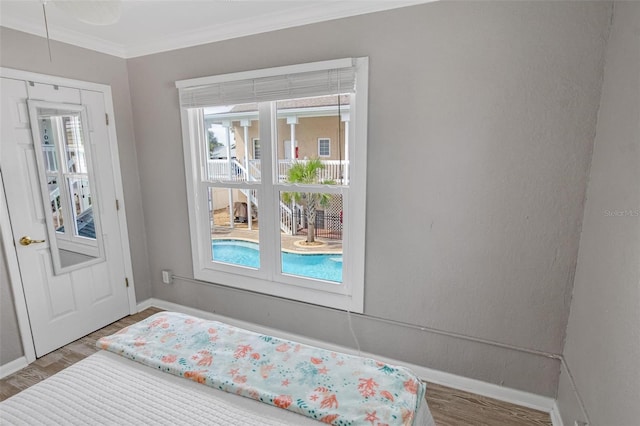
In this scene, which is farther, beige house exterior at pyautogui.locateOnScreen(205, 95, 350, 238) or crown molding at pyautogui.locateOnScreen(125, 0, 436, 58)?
beige house exterior at pyautogui.locateOnScreen(205, 95, 350, 238)

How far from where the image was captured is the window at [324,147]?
2342 millimetres

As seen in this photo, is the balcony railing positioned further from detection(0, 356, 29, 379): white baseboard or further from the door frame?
detection(0, 356, 29, 379): white baseboard

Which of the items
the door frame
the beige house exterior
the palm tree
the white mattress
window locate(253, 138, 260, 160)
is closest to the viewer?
the white mattress

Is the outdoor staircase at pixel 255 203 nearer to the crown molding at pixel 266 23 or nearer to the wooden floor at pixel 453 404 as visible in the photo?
the crown molding at pixel 266 23

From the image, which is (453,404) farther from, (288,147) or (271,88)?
(271,88)

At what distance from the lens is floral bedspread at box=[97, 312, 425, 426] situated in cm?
120

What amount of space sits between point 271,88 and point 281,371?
1.83m

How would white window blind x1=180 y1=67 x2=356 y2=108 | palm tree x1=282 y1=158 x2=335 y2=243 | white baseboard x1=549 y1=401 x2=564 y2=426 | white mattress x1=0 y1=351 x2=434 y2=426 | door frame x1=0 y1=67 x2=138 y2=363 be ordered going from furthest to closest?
1. palm tree x1=282 y1=158 x2=335 y2=243
2. door frame x1=0 y1=67 x2=138 y2=363
3. white window blind x1=180 y1=67 x2=356 y2=108
4. white baseboard x1=549 y1=401 x2=564 y2=426
5. white mattress x1=0 y1=351 x2=434 y2=426

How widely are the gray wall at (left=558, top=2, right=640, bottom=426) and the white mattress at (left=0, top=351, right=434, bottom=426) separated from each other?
747mm

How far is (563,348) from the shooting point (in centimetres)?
183

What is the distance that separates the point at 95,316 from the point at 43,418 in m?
1.94

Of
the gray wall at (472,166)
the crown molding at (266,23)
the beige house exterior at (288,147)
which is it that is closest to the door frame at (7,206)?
the crown molding at (266,23)

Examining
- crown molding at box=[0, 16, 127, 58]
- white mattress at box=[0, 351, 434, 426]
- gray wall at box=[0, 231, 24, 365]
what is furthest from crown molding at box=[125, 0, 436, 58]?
white mattress at box=[0, 351, 434, 426]

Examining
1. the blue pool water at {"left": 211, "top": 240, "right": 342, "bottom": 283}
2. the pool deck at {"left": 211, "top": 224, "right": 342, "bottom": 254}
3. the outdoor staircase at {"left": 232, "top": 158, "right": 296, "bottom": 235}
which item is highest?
the outdoor staircase at {"left": 232, "top": 158, "right": 296, "bottom": 235}
